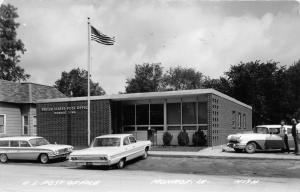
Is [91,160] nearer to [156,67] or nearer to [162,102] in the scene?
[162,102]

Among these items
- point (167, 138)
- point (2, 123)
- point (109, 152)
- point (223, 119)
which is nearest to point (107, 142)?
point (109, 152)

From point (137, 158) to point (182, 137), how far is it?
5.38 meters

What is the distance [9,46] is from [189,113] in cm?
2918

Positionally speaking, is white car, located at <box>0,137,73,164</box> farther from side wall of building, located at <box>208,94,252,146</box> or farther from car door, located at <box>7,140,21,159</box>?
side wall of building, located at <box>208,94,252,146</box>

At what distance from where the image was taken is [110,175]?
1429 cm

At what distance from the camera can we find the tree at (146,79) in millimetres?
77506

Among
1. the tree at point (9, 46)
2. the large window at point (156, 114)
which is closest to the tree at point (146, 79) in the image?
the tree at point (9, 46)

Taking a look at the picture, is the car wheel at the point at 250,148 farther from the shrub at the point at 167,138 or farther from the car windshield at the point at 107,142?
the car windshield at the point at 107,142

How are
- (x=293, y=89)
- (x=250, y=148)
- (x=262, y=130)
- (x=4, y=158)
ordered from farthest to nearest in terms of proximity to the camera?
(x=293, y=89) < (x=262, y=130) < (x=4, y=158) < (x=250, y=148)

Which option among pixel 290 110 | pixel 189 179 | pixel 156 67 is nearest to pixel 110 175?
pixel 189 179

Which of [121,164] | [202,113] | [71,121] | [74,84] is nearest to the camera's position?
[121,164]

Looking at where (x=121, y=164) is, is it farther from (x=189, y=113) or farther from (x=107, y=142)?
(x=189, y=113)

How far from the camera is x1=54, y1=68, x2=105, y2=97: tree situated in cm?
7094

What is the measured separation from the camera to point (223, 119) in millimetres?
26000
